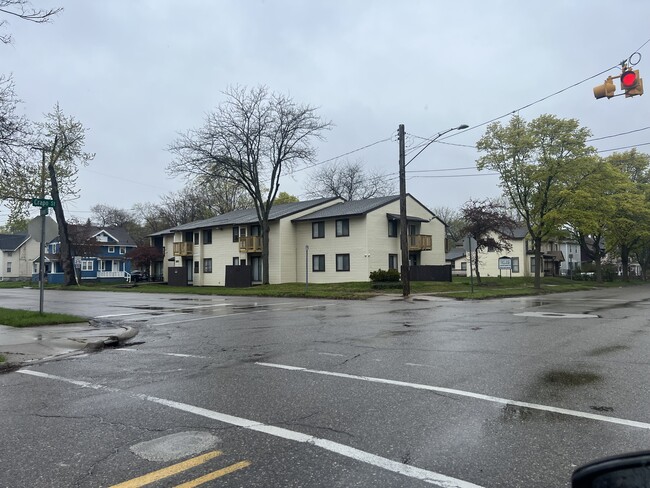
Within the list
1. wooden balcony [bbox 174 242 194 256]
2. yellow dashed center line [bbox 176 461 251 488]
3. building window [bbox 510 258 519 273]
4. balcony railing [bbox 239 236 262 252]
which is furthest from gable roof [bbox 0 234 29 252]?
yellow dashed center line [bbox 176 461 251 488]

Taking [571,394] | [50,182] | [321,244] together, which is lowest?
[571,394]

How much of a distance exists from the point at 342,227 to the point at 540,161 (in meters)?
15.0

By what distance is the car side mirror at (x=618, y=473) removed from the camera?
143 cm

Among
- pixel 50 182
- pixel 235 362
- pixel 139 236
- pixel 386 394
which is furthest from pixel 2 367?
pixel 139 236

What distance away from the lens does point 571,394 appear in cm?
604

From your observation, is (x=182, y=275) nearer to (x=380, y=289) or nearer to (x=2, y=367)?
(x=380, y=289)

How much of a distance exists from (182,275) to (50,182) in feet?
49.1

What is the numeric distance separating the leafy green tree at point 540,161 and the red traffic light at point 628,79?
22335 mm

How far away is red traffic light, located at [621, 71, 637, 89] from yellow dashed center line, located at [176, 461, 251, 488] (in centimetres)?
1210

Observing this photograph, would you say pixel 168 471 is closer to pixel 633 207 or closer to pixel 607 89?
pixel 607 89

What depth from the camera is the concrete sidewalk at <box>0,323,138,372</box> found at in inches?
366

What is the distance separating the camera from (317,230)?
1591 inches

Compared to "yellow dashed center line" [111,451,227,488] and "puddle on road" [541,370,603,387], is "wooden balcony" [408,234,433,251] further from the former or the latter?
"yellow dashed center line" [111,451,227,488]

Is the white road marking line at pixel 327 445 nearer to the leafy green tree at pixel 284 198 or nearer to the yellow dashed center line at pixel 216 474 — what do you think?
the yellow dashed center line at pixel 216 474
